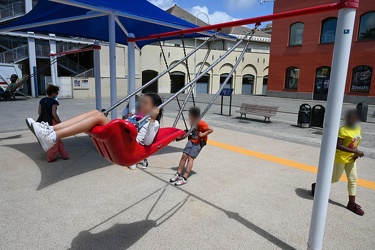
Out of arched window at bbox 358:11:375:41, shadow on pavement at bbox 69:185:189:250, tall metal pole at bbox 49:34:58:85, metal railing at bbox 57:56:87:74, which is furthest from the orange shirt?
metal railing at bbox 57:56:87:74

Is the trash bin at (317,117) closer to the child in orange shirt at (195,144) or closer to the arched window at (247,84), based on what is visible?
the child in orange shirt at (195,144)

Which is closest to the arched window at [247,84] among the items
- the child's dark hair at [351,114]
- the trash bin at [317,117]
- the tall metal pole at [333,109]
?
the trash bin at [317,117]

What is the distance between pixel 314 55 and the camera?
2422 cm

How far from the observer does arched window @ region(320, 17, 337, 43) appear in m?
22.5

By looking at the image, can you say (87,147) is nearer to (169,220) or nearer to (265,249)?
(169,220)

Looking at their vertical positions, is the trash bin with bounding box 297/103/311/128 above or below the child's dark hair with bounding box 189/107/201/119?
below

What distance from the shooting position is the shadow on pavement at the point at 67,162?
477 centimetres

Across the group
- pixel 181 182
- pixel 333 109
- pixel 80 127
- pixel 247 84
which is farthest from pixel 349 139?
pixel 247 84

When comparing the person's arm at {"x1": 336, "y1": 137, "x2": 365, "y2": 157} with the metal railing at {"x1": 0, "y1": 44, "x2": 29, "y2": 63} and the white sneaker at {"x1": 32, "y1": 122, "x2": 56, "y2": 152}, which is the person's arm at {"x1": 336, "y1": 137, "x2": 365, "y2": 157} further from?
the metal railing at {"x1": 0, "y1": 44, "x2": 29, "y2": 63}

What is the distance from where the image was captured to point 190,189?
4.34 m

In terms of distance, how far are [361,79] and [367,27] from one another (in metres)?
4.12

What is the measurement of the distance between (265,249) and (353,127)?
2073 millimetres

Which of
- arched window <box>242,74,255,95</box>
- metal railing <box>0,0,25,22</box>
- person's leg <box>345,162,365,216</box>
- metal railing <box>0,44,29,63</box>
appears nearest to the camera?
person's leg <box>345,162,365,216</box>

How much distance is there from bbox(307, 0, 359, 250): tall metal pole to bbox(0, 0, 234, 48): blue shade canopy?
11.7ft
